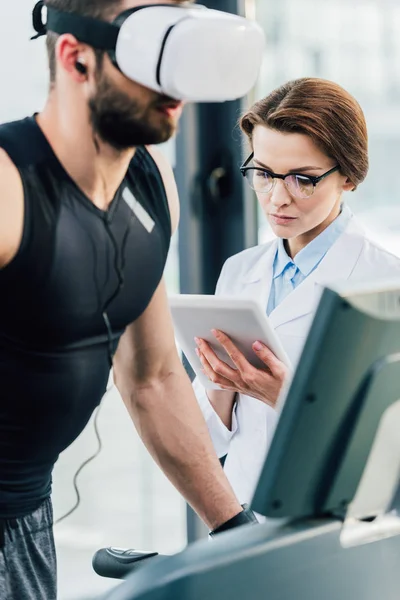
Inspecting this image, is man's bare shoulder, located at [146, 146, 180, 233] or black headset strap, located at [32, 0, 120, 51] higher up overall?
black headset strap, located at [32, 0, 120, 51]

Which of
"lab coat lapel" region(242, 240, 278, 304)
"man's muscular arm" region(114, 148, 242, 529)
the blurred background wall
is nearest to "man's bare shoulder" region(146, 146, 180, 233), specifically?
"man's muscular arm" region(114, 148, 242, 529)

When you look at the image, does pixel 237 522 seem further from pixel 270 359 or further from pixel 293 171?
pixel 293 171

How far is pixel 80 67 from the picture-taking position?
49.7 inches

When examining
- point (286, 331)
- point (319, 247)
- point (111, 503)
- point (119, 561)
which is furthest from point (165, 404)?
point (111, 503)

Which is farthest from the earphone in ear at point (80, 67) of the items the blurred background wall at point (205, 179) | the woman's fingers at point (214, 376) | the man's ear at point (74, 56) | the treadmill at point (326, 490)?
the blurred background wall at point (205, 179)

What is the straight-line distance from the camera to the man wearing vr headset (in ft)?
4.00

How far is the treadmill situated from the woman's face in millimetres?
1149

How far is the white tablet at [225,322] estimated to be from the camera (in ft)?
6.05

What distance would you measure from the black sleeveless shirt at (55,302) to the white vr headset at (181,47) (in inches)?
7.1

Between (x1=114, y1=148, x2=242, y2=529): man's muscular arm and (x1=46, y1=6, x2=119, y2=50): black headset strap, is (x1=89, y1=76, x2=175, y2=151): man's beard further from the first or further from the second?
(x1=114, y1=148, x2=242, y2=529): man's muscular arm

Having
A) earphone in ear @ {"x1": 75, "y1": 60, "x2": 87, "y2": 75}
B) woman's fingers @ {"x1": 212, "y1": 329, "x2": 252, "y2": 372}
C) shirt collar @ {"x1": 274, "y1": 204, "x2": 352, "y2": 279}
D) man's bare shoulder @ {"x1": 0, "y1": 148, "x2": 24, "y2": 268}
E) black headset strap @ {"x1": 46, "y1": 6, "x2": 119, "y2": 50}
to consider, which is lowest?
woman's fingers @ {"x1": 212, "y1": 329, "x2": 252, "y2": 372}

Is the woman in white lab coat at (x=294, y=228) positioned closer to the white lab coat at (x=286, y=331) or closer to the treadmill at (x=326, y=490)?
the white lab coat at (x=286, y=331)

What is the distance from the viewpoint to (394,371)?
916mm

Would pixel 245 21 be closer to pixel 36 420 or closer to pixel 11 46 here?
pixel 36 420
